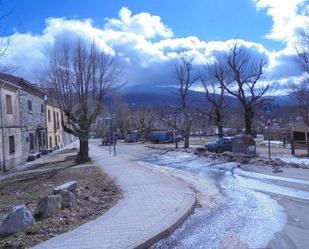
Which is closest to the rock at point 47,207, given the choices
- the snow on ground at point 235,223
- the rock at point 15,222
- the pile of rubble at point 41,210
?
the pile of rubble at point 41,210

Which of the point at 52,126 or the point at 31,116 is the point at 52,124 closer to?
the point at 52,126

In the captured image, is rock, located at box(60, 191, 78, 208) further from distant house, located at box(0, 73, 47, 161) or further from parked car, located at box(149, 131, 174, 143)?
parked car, located at box(149, 131, 174, 143)

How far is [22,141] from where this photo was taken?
38000 millimetres

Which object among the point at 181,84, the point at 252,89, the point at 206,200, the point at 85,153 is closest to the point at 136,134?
the point at 181,84

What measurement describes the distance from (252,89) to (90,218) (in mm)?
41426

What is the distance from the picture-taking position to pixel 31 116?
140ft

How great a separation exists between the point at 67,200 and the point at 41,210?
1.17 meters

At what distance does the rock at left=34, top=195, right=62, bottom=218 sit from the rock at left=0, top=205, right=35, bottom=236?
1100mm

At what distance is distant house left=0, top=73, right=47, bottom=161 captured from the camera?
38.2 metres

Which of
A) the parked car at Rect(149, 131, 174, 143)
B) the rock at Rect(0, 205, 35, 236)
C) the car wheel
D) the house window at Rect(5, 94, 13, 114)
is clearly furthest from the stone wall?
the rock at Rect(0, 205, 35, 236)

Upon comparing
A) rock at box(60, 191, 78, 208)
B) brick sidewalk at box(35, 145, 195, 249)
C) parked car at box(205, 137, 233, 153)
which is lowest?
parked car at box(205, 137, 233, 153)

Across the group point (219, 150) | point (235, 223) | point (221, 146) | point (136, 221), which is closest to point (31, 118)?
point (219, 150)

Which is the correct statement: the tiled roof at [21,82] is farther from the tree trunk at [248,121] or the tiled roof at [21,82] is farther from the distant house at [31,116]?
the tree trunk at [248,121]

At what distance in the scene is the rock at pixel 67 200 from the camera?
10.8 meters
